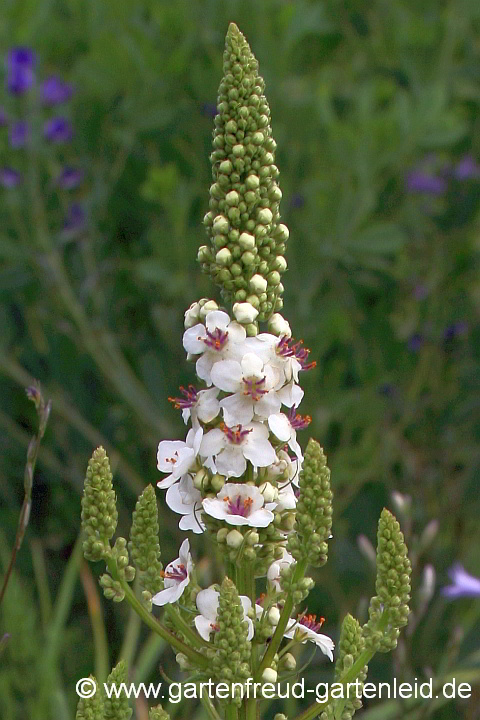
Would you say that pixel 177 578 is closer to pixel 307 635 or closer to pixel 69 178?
pixel 307 635

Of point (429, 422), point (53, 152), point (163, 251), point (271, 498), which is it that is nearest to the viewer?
point (271, 498)

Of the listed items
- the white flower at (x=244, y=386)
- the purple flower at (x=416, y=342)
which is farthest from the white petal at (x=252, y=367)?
the purple flower at (x=416, y=342)

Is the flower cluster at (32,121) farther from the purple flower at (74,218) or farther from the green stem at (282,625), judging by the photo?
the green stem at (282,625)

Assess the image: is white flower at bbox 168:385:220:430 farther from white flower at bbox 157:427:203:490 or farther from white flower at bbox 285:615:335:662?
white flower at bbox 285:615:335:662

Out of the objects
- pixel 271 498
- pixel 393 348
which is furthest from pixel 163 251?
pixel 271 498

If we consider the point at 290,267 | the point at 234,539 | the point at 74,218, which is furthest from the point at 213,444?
the point at 74,218

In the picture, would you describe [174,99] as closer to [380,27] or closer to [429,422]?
[380,27]
